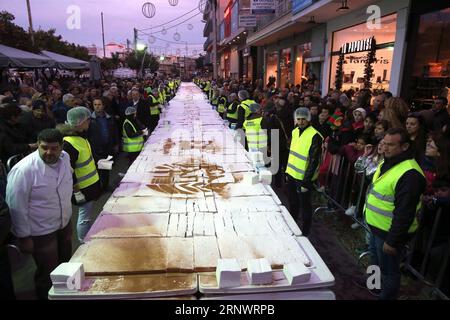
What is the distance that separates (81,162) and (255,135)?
378 cm

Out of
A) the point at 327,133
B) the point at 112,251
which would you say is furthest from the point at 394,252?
the point at 327,133

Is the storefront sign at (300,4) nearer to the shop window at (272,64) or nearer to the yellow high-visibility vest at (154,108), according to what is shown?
the yellow high-visibility vest at (154,108)

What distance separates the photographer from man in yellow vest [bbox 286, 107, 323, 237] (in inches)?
172

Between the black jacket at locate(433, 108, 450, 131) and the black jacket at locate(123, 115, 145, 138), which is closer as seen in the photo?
the black jacket at locate(433, 108, 450, 131)

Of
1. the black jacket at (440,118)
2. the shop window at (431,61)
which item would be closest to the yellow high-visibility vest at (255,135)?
the black jacket at (440,118)

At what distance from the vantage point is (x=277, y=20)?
1672 cm

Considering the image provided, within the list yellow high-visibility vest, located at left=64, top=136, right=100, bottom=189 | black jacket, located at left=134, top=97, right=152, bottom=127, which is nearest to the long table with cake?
yellow high-visibility vest, located at left=64, top=136, right=100, bottom=189

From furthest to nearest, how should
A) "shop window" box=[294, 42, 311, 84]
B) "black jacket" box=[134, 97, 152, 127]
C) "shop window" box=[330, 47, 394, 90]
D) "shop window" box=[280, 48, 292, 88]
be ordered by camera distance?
"shop window" box=[280, 48, 292, 88] < "shop window" box=[294, 42, 311, 84] < "shop window" box=[330, 47, 394, 90] < "black jacket" box=[134, 97, 152, 127]

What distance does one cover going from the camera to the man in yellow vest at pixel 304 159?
172 inches

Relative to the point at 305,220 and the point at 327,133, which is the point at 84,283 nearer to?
the point at 305,220

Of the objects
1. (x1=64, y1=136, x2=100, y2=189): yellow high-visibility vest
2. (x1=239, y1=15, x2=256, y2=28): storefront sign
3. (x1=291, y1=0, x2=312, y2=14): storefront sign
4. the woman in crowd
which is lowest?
(x1=64, y1=136, x2=100, y2=189): yellow high-visibility vest

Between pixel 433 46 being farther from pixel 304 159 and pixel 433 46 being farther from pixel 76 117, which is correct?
pixel 76 117

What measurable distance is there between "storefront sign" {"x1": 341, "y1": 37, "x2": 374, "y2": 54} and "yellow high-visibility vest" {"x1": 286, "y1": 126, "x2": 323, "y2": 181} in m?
7.26

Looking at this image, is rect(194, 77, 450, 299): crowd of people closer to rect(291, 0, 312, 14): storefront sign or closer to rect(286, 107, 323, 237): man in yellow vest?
rect(286, 107, 323, 237): man in yellow vest
